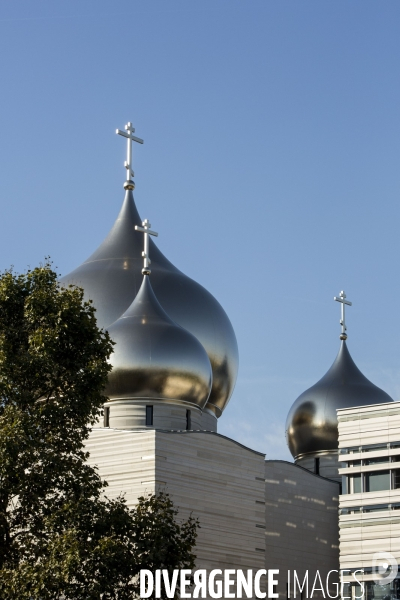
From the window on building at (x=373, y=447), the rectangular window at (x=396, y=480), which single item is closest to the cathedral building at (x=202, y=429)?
the window on building at (x=373, y=447)

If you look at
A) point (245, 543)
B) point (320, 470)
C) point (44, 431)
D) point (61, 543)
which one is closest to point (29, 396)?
point (44, 431)

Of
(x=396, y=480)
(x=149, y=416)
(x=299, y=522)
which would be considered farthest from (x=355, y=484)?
(x=149, y=416)

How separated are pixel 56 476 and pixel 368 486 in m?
11.9

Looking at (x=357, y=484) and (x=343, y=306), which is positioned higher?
(x=343, y=306)

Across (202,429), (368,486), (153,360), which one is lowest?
(368,486)

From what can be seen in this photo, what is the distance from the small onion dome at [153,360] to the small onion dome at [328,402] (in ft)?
24.7

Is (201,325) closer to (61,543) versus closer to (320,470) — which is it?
(320,470)

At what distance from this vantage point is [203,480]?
3238 centimetres

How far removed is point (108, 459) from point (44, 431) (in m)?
9.20

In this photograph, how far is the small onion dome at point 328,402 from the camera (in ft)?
136

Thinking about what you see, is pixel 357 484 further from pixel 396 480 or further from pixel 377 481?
pixel 396 480

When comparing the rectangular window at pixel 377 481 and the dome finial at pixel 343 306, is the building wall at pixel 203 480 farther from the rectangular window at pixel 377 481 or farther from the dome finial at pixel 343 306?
the dome finial at pixel 343 306

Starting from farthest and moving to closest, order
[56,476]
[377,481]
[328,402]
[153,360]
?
1. [328,402]
2. [153,360]
3. [377,481]
4. [56,476]

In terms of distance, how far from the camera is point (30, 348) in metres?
23.3
